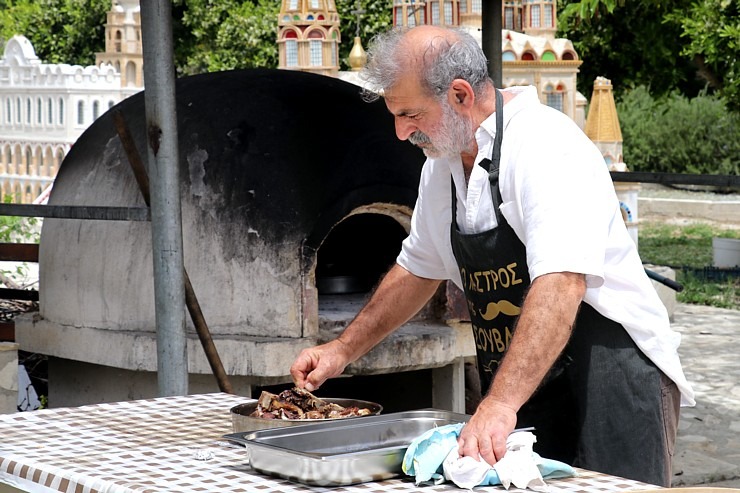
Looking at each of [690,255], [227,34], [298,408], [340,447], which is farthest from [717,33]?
[227,34]

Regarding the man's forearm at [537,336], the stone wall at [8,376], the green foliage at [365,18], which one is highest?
the green foliage at [365,18]

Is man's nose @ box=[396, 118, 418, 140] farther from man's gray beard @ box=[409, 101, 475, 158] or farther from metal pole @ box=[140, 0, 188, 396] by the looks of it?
metal pole @ box=[140, 0, 188, 396]

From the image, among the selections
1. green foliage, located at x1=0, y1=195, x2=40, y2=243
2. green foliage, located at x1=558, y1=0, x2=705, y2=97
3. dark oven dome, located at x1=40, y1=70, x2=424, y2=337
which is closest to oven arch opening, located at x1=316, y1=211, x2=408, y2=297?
dark oven dome, located at x1=40, y1=70, x2=424, y2=337

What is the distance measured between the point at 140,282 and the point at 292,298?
31.8 inches

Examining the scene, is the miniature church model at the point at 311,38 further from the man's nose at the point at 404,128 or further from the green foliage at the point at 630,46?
the man's nose at the point at 404,128

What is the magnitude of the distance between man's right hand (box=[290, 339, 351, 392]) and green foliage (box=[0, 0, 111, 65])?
97.4 ft

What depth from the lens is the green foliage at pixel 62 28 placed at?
3183 centimetres

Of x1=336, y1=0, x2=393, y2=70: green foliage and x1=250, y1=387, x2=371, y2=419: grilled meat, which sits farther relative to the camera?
x1=336, y1=0, x2=393, y2=70: green foliage

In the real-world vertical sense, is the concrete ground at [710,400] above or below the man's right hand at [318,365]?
below

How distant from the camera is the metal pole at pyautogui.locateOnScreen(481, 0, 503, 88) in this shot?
246 inches

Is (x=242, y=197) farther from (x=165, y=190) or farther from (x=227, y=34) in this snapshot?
(x=227, y=34)

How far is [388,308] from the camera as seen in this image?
3.17m

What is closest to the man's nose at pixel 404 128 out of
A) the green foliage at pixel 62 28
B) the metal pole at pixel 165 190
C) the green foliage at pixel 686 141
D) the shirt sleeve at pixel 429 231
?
the shirt sleeve at pixel 429 231

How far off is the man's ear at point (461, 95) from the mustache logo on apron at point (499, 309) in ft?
1.60
